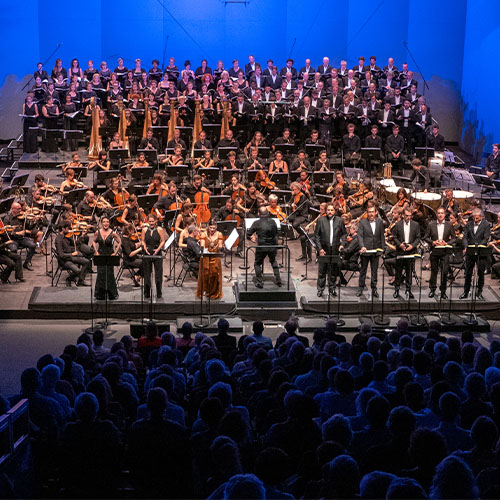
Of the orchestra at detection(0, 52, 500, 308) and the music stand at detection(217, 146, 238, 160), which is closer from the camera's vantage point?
the orchestra at detection(0, 52, 500, 308)

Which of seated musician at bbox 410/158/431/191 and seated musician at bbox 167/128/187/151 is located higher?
seated musician at bbox 167/128/187/151

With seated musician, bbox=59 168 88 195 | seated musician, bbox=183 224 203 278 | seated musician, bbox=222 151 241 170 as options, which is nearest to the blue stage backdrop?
seated musician, bbox=222 151 241 170

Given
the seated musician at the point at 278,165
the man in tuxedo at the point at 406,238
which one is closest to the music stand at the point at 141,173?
the seated musician at the point at 278,165

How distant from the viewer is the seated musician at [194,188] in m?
14.7

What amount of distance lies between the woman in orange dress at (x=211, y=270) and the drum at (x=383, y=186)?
15.2ft

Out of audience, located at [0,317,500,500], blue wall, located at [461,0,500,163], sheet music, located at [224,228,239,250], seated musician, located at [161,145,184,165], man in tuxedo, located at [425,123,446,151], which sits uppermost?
blue wall, located at [461,0,500,163]

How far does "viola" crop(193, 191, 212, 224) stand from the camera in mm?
14203

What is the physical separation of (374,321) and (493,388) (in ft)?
17.4

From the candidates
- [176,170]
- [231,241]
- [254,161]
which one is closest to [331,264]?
[231,241]

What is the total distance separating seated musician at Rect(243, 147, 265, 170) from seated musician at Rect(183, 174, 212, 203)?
160cm

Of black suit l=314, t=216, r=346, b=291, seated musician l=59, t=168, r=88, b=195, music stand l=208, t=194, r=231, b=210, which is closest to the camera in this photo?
black suit l=314, t=216, r=346, b=291

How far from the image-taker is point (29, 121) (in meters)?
18.3

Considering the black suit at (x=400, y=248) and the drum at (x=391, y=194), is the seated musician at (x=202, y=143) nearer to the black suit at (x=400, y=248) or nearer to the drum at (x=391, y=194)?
the drum at (x=391, y=194)

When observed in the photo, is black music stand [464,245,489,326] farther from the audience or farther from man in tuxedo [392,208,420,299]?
the audience
